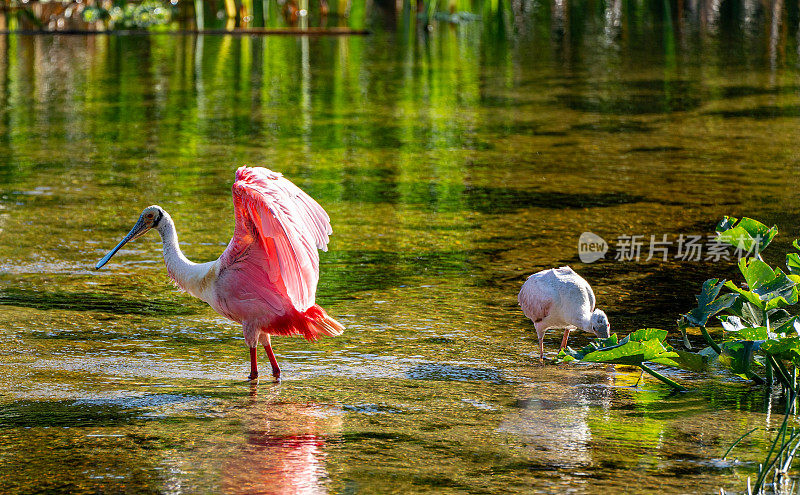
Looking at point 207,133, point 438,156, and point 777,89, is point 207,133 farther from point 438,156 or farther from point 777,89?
point 777,89

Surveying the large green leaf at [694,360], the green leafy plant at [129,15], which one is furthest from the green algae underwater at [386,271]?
the green leafy plant at [129,15]

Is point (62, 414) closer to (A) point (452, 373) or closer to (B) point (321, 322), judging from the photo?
(B) point (321, 322)

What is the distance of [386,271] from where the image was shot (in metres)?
7.24

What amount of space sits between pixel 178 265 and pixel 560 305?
183cm

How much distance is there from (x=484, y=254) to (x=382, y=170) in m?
2.90

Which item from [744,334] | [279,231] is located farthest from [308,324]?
[744,334]

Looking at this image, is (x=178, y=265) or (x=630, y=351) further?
(x=178, y=265)

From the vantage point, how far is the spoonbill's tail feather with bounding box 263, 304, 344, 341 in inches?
218

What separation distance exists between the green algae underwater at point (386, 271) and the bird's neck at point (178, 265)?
37 centimetres

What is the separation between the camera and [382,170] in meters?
10.4

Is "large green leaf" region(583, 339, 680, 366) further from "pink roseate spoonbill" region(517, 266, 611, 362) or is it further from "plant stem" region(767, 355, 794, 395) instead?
"pink roseate spoonbill" region(517, 266, 611, 362)

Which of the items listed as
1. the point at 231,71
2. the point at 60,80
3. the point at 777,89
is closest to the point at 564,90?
the point at 777,89

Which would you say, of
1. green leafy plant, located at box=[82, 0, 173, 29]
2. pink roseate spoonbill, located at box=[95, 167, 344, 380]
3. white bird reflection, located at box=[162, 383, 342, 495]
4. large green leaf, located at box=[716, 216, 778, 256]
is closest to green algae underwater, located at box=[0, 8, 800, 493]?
white bird reflection, located at box=[162, 383, 342, 495]

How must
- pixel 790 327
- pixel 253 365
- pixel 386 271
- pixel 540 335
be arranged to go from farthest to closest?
pixel 386 271 < pixel 540 335 < pixel 253 365 < pixel 790 327
